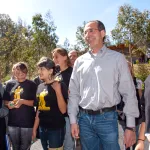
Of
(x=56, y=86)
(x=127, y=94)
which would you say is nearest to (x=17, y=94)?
(x=56, y=86)

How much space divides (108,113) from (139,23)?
17174 millimetres

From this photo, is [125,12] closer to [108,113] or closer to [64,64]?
[64,64]

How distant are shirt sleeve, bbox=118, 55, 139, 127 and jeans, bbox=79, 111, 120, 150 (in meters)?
0.18

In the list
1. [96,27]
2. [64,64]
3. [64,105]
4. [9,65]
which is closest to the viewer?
[96,27]

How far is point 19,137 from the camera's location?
3.60m

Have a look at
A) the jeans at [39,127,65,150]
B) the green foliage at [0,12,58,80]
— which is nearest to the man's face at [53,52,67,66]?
the jeans at [39,127,65,150]

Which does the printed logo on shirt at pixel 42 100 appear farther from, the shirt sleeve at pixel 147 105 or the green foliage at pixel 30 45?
the green foliage at pixel 30 45

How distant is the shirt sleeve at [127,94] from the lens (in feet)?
8.32

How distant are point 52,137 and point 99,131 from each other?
784 millimetres

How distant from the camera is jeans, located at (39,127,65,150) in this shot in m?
3.11

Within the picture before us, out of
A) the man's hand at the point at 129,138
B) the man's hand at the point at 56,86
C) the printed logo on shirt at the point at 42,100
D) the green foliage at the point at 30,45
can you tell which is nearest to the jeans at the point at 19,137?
the printed logo on shirt at the point at 42,100

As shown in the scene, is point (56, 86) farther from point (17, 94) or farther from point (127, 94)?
point (127, 94)

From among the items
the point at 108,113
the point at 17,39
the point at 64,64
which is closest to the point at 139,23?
the point at 17,39

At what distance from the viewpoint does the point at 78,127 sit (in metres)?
2.81
